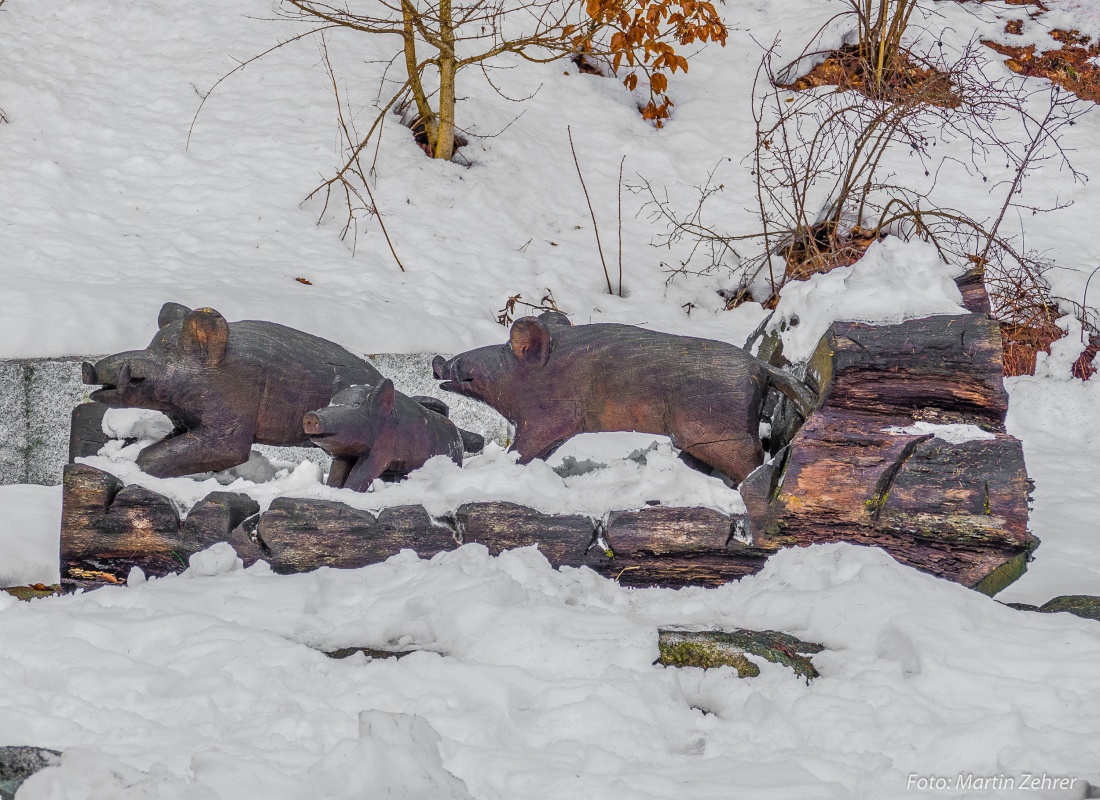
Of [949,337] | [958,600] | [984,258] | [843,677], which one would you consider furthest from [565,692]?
[984,258]

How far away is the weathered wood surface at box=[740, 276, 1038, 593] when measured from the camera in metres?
2.15

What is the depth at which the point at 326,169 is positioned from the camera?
16.3 feet

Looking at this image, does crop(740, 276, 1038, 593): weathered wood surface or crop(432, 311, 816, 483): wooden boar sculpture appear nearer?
crop(740, 276, 1038, 593): weathered wood surface

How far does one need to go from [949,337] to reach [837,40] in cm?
399

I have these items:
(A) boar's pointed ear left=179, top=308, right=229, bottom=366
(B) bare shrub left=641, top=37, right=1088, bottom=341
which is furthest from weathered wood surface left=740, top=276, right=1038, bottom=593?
(B) bare shrub left=641, top=37, right=1088, bottom=341

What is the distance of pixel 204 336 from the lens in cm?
245

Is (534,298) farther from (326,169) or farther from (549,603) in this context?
(549,603)

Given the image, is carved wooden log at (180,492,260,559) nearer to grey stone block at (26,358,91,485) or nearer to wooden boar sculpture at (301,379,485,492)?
wooden boar sculpture at (301,379,485,492)

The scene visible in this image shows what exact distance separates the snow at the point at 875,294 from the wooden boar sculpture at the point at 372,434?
0.86 meters

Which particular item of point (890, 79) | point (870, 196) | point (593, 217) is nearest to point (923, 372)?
point (593, 217)

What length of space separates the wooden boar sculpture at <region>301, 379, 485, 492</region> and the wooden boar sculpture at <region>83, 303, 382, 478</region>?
0.39 ft

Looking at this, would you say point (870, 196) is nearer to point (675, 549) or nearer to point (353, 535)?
point (675, 549)

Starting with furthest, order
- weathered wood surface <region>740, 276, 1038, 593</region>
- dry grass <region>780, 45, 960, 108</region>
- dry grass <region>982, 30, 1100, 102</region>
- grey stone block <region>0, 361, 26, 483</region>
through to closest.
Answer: dry grass <region>982, 30, 1100, 102</region> < dry grass <region>780, 45, 960, 108</region> < grey stone block <region>0, 361, 26, 483</region> < weathered wood surface <region>740, 276, 1038, 593</region>

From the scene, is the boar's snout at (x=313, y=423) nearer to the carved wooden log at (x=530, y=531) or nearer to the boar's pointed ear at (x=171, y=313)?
the carved wooden log at (x=530, y=531)
